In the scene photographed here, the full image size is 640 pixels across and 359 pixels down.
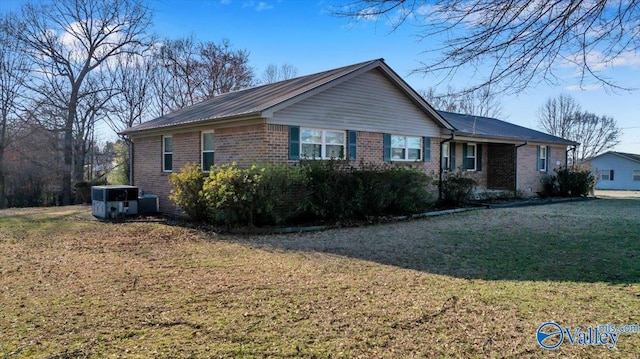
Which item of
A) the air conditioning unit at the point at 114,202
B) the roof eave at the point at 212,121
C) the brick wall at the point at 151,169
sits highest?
the roof eave at the point at 212,121

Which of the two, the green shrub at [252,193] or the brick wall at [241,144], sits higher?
the brick wall at [241,144]

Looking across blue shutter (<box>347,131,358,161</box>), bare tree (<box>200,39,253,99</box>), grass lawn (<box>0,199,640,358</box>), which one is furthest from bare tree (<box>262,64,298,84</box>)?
grass lawn (<box>0,199,640,358</box>)

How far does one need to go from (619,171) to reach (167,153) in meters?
46.7

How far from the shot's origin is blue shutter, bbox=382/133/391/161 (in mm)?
14305

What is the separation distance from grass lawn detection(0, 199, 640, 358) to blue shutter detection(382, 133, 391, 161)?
5351 millimetres

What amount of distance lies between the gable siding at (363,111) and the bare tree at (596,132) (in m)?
46.3

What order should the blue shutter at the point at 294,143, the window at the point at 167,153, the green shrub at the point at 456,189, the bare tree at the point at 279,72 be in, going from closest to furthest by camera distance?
1. the blue shutter at the point at 294,143
2. the window at the point at 167,153
3. the green shrub at the point at 456,189
4. the bare tree at the point at 279,72

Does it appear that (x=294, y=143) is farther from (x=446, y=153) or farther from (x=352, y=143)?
(x=446, y=153)

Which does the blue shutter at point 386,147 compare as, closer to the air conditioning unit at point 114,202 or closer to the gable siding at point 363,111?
the gable siding at point 363,111

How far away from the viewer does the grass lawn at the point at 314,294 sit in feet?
11.8

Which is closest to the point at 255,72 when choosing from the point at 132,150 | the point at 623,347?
the point at 132,150

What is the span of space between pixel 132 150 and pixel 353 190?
10075 mm

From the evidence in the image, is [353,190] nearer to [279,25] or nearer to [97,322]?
[279,25]

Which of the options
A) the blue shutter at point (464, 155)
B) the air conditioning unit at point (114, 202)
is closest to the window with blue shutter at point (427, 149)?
the blue shutter at point (464, 155)
